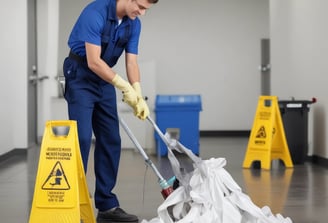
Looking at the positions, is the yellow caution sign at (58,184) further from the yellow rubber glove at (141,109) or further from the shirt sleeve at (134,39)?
Answer: the shirt sleeve at (134,39)

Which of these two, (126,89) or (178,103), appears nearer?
→ (126,89)

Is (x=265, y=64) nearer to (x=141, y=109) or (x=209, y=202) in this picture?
(x=141, y=109)

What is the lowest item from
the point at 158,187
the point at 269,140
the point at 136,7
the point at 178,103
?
the point at 158,187

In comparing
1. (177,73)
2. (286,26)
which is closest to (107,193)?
(286,26)

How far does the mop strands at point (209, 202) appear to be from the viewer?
10.7 ft

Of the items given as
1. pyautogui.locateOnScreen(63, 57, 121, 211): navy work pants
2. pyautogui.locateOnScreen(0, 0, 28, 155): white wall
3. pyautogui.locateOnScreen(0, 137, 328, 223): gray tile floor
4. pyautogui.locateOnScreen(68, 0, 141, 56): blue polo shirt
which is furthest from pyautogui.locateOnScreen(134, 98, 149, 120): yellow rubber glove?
pyautogui.locateOnScreen(0, 0, 28, 155): white wall

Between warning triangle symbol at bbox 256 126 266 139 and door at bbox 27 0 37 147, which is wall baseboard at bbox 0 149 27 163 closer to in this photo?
door at bbox 27 0 37 147

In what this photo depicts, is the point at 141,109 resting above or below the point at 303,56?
below

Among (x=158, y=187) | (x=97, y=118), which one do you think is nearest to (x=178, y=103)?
(x=158, y=187)

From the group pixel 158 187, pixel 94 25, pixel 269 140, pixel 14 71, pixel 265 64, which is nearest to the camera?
pixel 94 25

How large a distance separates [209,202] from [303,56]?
4853 mm

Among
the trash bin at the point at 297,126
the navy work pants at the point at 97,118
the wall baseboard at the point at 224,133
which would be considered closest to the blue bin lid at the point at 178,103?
the trash bin at the point at 297,126

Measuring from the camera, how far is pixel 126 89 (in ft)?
11.9

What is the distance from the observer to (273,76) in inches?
366
